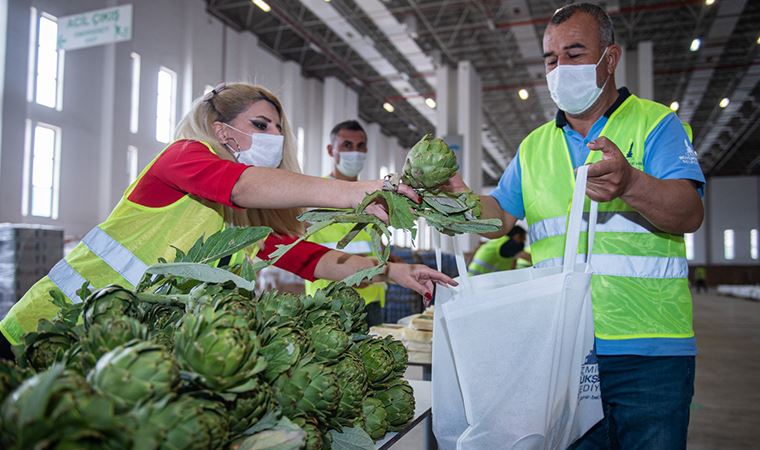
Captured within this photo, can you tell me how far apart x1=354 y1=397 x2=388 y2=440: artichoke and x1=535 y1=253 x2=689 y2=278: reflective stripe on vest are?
2.63 feet

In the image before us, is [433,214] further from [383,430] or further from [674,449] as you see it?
[674,449]

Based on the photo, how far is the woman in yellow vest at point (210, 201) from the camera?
4.74 feet

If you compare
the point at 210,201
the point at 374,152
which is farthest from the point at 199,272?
the point at 374,152

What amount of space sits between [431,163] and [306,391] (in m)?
0.60

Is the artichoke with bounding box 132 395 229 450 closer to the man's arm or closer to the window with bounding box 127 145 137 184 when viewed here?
the man's arm

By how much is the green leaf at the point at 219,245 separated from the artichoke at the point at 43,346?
12.2 inches

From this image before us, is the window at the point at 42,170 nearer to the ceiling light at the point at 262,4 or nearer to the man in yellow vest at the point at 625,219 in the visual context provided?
the ceiling light at the point at 262,4

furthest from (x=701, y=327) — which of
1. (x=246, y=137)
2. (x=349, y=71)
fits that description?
(x=246, y=137)

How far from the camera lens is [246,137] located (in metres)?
1.99

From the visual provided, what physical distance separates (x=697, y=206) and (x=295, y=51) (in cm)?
1617

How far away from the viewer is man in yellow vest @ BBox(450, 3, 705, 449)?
59.8 inches

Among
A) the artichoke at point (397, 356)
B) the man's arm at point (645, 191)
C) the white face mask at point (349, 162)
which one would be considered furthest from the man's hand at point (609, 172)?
the white face mask at point (349, 162)

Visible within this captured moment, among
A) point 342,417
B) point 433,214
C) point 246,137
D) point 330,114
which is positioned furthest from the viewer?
point 330,114

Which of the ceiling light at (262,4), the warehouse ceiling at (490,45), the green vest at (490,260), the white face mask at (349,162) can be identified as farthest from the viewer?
the warehouse ceiling at (490,45)
